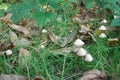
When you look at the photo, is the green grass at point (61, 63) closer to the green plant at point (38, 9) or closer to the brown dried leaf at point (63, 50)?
A: the brown dried leaf at point (63, 50)

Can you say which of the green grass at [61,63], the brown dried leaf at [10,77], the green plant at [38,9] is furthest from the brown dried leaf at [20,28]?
the brown dried leaf at [10,77]

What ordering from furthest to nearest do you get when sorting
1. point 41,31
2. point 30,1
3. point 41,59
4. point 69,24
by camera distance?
point 69,24
point 41,31
point 41,59
point 30,1

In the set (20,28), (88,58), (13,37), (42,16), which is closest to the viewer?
(42,16)

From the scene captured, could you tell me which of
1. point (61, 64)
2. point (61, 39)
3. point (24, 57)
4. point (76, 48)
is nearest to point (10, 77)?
point (24, 57)

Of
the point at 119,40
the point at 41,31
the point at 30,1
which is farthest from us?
the point at 41,31

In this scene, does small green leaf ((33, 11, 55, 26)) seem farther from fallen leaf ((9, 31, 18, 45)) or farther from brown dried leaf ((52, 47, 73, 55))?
fallen leaf ((9, 31, 18, 45))

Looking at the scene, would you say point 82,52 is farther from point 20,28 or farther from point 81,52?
point 20,28

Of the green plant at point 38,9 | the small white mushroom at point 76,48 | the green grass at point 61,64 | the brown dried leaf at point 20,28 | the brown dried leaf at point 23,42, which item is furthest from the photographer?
the brown dried leaf at point 20,28

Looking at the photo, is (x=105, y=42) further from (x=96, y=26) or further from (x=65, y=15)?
(x=65, y=15)

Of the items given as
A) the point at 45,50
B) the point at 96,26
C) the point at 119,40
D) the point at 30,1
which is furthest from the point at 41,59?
the point at 96,26
